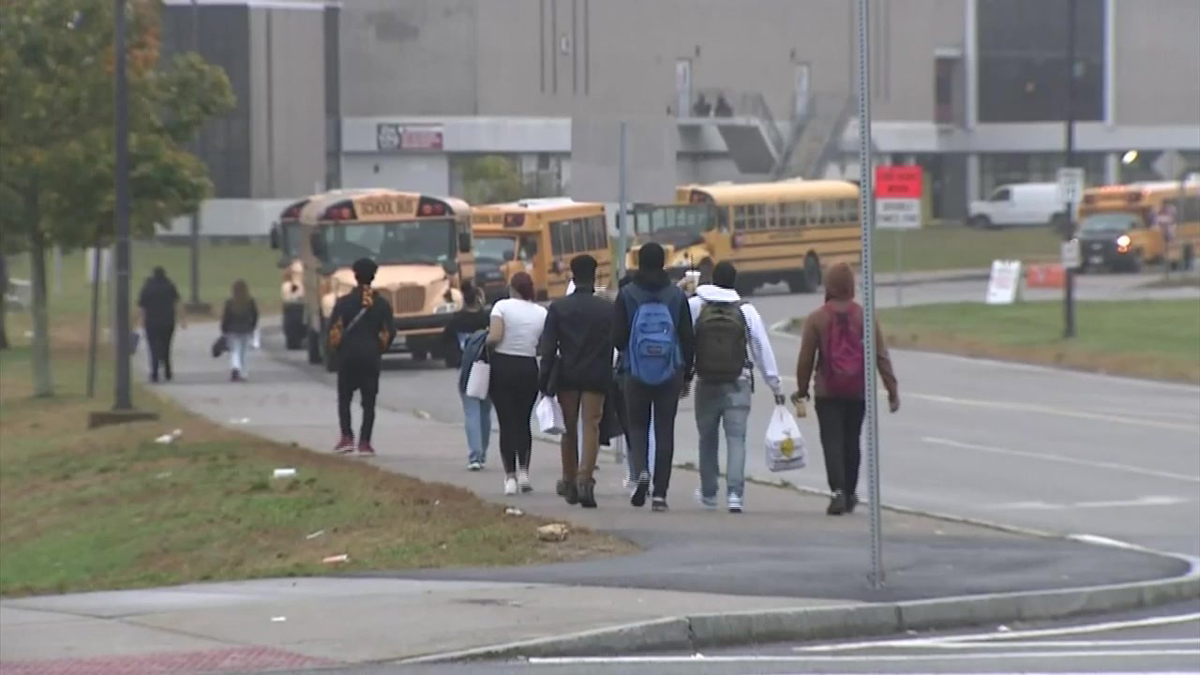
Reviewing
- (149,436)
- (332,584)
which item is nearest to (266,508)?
(332,584)

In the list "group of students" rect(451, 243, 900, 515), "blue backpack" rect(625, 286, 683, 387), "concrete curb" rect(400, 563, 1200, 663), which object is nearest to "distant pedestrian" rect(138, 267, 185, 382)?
"group of students" rect(451, 243, 900, 515)

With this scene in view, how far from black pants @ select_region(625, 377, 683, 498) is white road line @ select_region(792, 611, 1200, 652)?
438 cm

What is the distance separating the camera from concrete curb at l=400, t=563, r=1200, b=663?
980 cm

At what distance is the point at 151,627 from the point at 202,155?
2811 inches

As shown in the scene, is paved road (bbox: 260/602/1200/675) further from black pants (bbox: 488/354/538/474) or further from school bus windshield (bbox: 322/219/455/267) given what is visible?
school bus windshield (bbox: 322/219/455/267)

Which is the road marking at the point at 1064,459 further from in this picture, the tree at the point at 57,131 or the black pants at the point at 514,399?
the tree at the point at 57,131

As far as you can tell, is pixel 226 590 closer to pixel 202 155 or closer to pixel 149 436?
pixel 149 436

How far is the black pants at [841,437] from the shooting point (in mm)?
15016

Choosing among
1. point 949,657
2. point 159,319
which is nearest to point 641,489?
point 949,657

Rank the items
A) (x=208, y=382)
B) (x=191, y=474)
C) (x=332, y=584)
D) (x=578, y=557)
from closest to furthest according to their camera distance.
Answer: (x=332, y=584)
(x=578, y=557)
(x=191, y=474)
(x=208, y=382)

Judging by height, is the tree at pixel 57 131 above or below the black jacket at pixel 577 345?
above

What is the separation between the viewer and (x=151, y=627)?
1056 cm

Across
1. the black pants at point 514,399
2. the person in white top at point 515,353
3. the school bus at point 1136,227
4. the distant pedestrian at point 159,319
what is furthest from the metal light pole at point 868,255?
the school bus at point 1136,227

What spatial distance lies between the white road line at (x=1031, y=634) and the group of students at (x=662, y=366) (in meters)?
3.53
